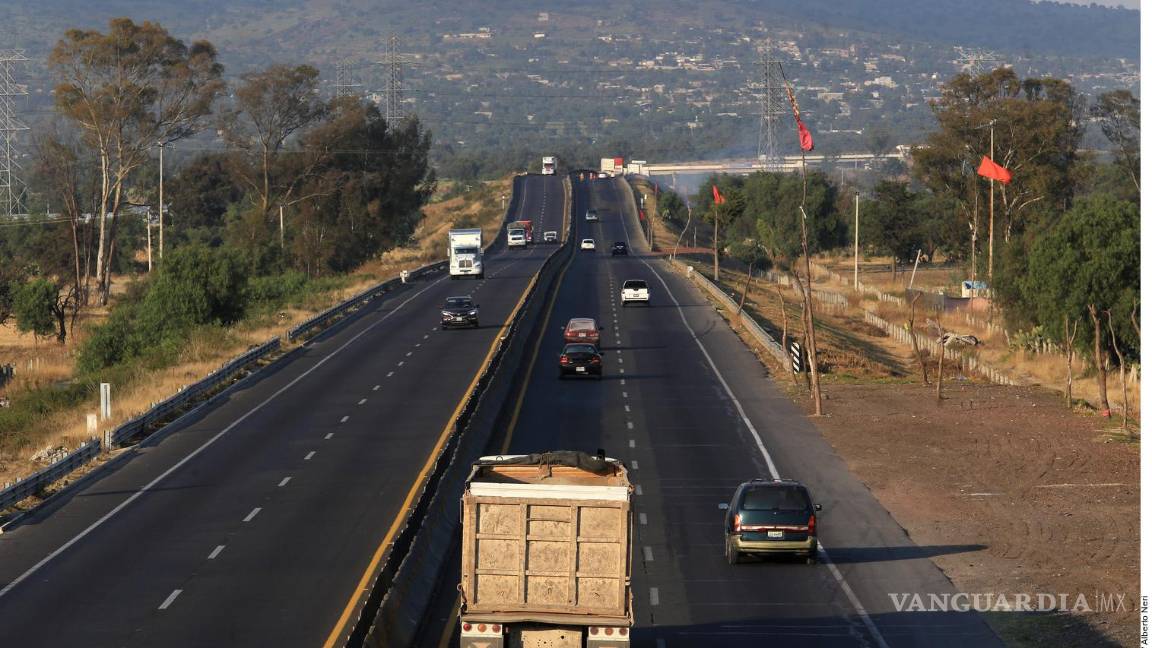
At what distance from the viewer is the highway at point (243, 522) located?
25234 millimetres

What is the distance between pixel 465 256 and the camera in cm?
10400

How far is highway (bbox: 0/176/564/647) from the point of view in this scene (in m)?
25.2

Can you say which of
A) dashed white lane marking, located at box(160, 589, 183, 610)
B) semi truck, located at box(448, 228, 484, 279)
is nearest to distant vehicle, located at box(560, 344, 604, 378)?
dashed white lane marking, located at box(160, 589, 183, 610)

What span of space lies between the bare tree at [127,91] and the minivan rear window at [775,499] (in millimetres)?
90418

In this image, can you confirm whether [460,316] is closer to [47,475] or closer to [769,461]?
[769,461]

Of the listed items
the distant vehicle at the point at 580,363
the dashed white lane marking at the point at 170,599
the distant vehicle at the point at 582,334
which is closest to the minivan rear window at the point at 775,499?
the dashed white lane marking at the point at 170,599

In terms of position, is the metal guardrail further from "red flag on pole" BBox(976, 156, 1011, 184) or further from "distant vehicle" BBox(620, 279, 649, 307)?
"red flag on pole" BBox(976, 156, 1011, 184)

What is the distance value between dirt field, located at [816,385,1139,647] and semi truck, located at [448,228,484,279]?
1844 inches

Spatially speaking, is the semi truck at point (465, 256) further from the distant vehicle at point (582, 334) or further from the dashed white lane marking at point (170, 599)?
the dashed white lane marking at point (170, 599)

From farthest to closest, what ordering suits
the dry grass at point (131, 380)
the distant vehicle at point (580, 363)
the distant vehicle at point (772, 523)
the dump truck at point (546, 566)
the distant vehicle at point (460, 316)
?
the distant vehicle at point (460, 316)
the distant vehicle at point (580, 363)
the dry grass at point (131, 380)
the distant vehicle at point (772, 523)
the dump truck at point (546, 566)

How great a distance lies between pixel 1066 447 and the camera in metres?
46.2

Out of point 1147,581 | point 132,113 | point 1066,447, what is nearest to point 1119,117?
point 132,113

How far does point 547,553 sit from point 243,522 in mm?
13777

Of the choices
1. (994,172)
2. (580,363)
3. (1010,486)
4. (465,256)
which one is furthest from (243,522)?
(465,256)
